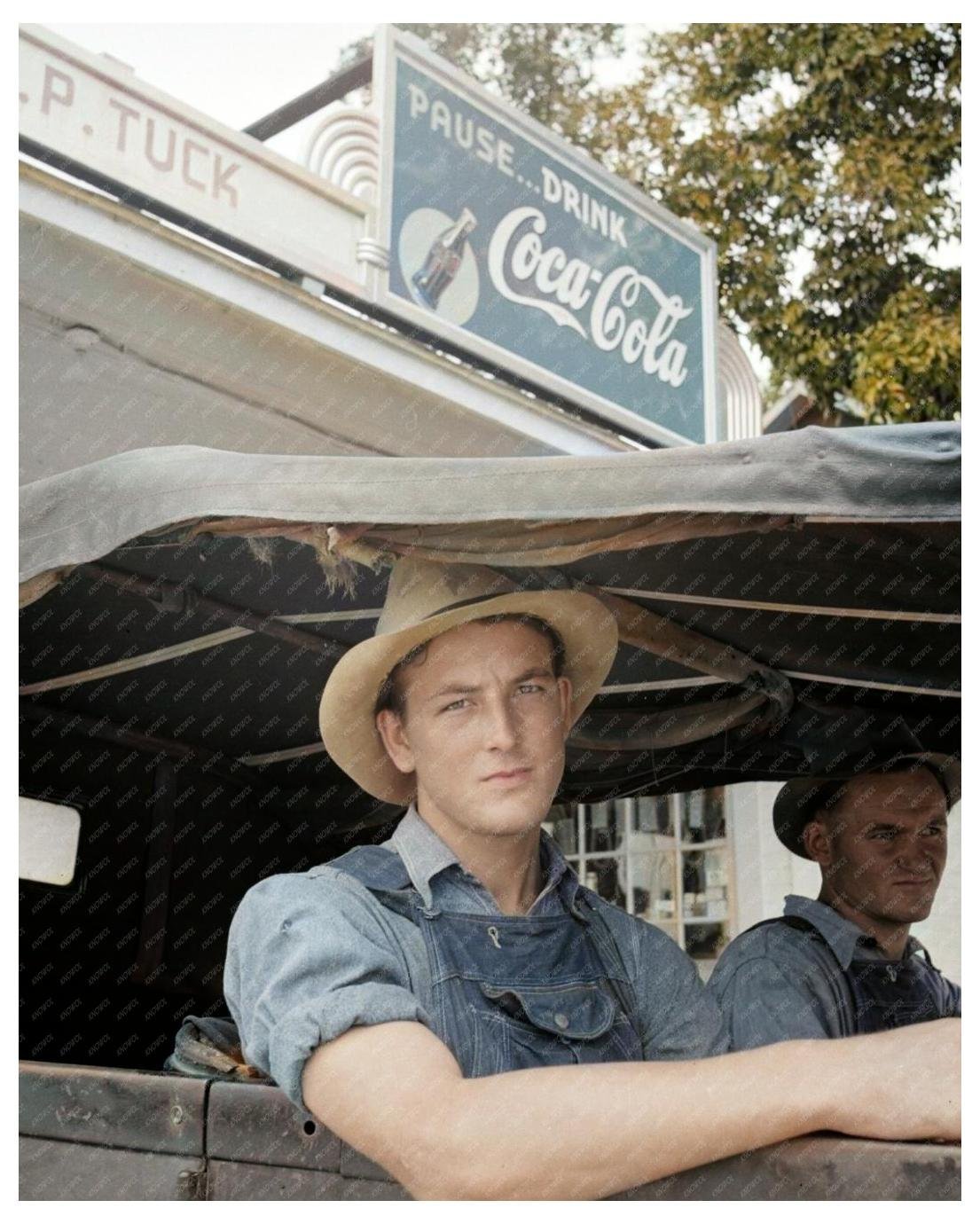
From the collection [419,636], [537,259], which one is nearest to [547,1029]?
[419,636]

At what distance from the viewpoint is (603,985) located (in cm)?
222

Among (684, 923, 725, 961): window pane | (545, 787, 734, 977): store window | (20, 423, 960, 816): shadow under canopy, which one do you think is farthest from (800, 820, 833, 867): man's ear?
(684, 923, 725, 961): window pane

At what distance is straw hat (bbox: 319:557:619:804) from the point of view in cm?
225

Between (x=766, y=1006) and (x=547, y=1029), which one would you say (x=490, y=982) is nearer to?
(x=547, y=1029)

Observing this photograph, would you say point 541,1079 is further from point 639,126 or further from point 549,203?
point 639,126

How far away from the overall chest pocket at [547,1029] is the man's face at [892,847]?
51.8 inches

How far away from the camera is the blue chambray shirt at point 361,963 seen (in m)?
1.67

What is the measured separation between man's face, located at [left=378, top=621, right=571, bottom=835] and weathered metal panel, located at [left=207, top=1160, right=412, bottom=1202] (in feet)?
1.89

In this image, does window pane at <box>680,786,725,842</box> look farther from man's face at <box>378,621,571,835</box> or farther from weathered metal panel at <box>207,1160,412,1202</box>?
weathered metal panel at <box>207,1160,412,1202</box>

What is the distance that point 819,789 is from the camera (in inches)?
138

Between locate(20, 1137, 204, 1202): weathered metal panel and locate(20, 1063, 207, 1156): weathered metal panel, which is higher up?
locate(20, 1063, 207, 1156): weathered metal panel

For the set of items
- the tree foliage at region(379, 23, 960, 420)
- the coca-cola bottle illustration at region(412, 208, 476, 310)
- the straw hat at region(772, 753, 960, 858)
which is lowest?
the straw hat at region(772, 753, 960, 858)

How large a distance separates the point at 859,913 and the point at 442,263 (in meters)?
3.65

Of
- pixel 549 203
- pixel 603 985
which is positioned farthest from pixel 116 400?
pixel 603 985
